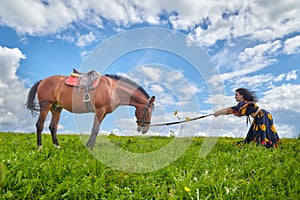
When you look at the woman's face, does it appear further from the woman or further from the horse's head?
the horse's head

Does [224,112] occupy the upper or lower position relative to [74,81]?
lower

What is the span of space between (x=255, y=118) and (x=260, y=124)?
10.1 inches

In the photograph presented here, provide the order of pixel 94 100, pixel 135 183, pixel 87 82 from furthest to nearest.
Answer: pixel 87 82, pixel 94 100, pixel 135 183

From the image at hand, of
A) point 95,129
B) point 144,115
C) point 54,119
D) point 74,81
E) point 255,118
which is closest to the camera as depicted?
point 95,129

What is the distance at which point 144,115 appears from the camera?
834cm

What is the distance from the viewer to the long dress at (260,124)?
26.8 feet

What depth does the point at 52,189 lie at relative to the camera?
3537mm

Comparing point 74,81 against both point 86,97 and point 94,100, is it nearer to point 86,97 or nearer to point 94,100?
point 86,97

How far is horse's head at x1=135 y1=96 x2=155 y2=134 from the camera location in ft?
27.3

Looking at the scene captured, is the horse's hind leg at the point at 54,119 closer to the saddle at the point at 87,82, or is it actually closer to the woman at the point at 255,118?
the saddle at the point at 87,82

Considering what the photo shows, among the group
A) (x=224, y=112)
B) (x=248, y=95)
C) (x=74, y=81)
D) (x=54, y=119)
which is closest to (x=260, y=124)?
(x=248, y=95)

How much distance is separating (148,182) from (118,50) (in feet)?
9.24

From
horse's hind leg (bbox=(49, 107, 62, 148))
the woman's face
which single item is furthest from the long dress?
horse's hind leg (bbox=(49, 107, 62, 148))

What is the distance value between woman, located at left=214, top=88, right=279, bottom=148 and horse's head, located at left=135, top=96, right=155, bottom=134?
7.08 ft
